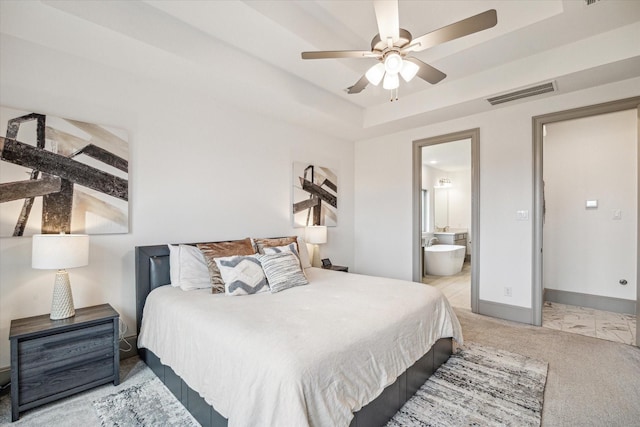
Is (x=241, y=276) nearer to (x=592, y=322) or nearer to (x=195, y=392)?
(x=195, y=392)

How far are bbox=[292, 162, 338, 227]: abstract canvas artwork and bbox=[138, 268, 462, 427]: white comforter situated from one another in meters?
1.76

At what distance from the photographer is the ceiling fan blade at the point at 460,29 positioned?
64.3 inches

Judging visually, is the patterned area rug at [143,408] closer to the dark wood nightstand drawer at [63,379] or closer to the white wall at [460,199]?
the dark wood nightstand drawer at [63,379]

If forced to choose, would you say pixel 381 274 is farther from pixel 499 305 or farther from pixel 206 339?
pixel 206 339

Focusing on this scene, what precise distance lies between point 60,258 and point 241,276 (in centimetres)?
118

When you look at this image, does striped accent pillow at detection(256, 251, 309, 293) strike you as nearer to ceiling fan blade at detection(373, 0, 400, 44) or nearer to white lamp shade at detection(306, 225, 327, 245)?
white lamp shade at detection(306, 225, 327, 245)

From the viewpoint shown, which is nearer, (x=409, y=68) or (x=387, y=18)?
(x=387, y=18)

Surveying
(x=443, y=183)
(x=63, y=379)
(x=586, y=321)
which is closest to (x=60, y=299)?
(x=63, y=379)

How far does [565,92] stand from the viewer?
3125 mm

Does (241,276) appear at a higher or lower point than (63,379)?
higher

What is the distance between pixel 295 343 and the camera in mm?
1399

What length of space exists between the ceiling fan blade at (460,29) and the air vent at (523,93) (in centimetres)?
174

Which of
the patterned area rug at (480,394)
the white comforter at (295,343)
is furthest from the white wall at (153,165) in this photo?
the patterned area rug at (480,394)

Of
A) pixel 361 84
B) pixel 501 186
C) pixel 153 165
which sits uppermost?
pixel 361 84
